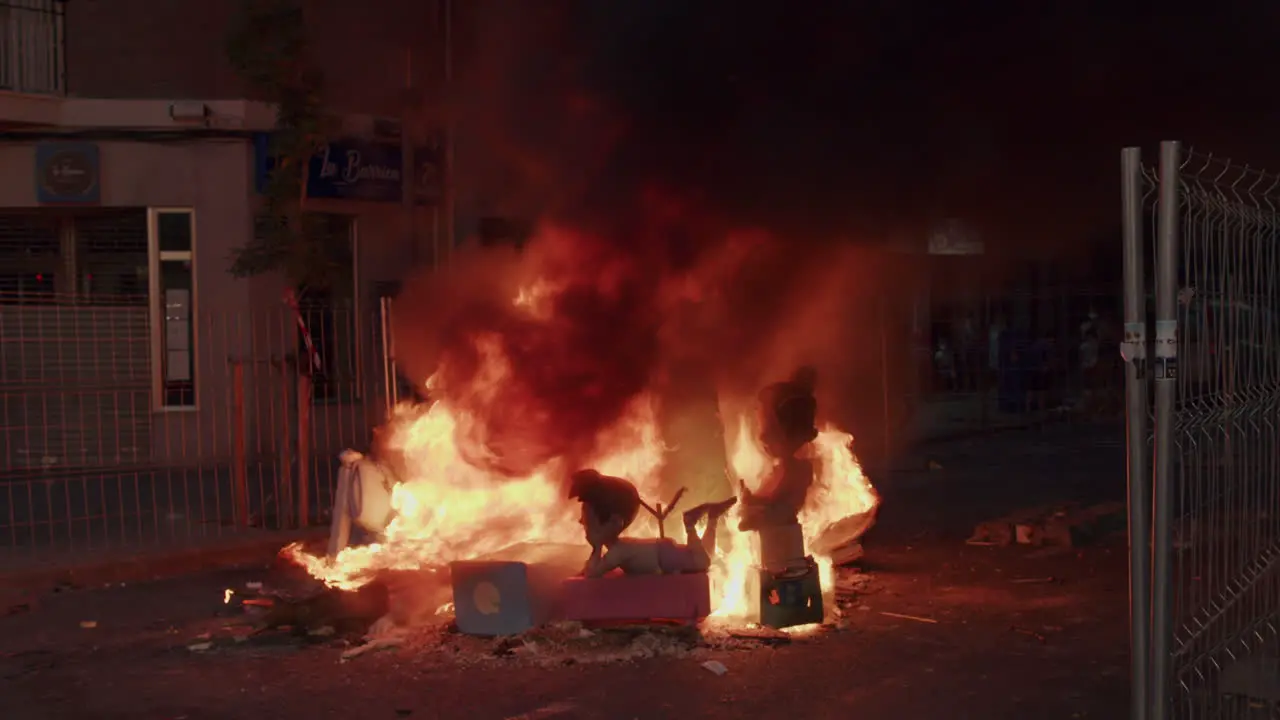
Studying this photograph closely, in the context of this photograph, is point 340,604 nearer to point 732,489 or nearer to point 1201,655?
point 732,489

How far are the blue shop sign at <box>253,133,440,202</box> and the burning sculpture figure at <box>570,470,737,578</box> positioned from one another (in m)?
7.99

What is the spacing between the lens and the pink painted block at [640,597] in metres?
6.57

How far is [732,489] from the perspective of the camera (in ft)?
26.7

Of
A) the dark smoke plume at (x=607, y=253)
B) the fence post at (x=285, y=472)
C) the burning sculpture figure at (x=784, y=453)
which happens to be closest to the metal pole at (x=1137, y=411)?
the burning sculpture figure at (x=784, y=453)

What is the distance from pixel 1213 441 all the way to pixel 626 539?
3738 mm

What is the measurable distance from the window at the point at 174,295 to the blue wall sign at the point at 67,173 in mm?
705

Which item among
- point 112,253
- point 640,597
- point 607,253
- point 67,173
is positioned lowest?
point 640,597

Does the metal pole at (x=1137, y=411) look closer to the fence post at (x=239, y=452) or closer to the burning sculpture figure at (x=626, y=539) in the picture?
the burning sculpture figure at (x=626, y=539)

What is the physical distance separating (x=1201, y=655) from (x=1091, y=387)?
52.4 feet

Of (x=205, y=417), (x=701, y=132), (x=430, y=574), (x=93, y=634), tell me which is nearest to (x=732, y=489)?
(x=430, y=574)

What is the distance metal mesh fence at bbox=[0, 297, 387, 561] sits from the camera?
10.3m

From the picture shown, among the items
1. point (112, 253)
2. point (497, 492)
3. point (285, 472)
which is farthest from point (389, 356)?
point (112, 253)

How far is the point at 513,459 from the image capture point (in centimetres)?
787

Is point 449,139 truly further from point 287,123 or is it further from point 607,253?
point 607,253
